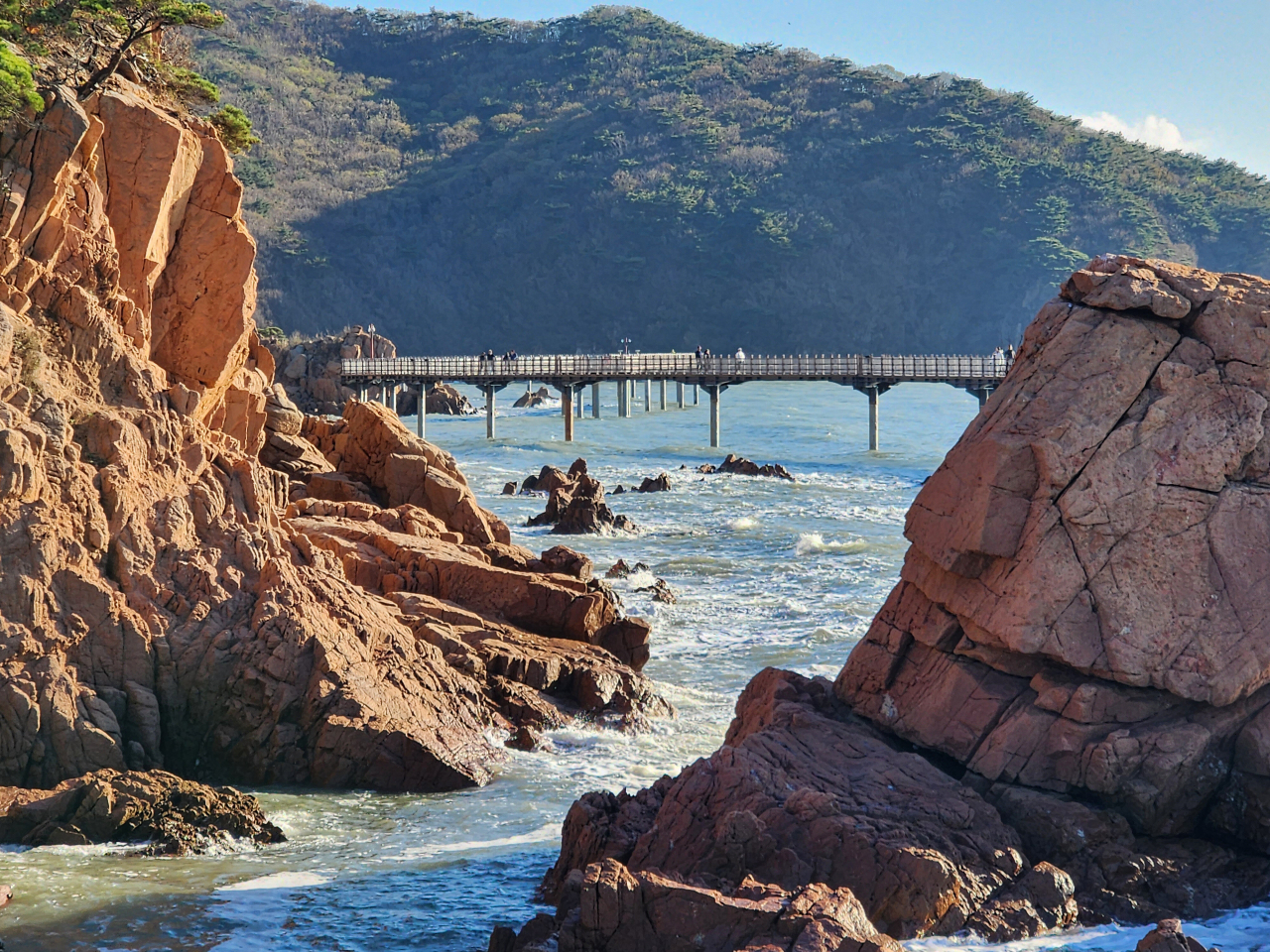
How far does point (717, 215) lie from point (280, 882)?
405 ft

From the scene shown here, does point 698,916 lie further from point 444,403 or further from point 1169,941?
point 444,403

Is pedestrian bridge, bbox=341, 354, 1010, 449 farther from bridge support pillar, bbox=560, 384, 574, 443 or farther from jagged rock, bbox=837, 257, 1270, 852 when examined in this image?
jagged rock, bbox=837, 257, 1270, 852

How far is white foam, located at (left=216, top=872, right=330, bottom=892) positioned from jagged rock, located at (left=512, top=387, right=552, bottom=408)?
8045 centimetres

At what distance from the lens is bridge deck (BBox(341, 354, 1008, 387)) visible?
5794 centimetres

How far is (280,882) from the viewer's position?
34.7ft

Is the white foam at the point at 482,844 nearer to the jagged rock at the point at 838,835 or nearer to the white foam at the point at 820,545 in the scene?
the jagged rock at the point at 838,835

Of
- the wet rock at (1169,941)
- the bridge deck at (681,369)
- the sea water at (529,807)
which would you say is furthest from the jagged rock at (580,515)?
the wet rock at (1169,941)

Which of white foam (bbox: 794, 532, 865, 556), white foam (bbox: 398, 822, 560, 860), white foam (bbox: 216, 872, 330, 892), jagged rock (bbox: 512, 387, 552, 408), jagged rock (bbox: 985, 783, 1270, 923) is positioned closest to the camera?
jagged rock (bbox: 985, 783, 1270, 923)

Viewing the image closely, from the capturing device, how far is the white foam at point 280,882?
10.4m

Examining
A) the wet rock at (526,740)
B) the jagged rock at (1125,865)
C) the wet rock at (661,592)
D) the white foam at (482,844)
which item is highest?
the jagged rock at (1125,865)

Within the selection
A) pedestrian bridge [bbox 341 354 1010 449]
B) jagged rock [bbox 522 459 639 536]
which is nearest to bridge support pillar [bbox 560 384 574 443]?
pedestrian bridge [bbox 341 354 1010 449]

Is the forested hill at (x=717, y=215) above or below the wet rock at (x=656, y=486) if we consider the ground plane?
above

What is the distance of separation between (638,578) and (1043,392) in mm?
16084

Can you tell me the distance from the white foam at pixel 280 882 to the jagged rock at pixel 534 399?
80.5 meters
